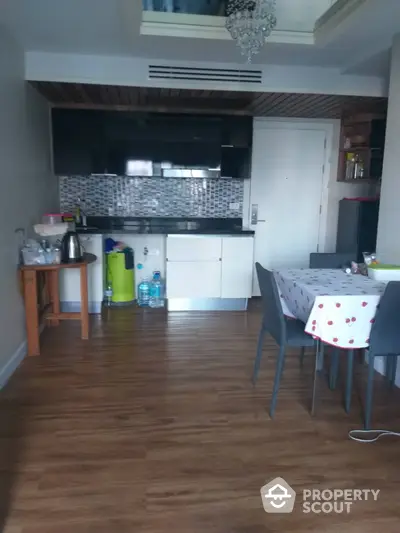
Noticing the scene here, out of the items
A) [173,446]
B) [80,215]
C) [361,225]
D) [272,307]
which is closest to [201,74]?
[80,215]

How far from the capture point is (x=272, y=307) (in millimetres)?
2648

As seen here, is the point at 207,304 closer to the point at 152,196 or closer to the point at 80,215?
the point at 152,196

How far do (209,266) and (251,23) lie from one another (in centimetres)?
254

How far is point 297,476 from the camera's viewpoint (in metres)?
2.06

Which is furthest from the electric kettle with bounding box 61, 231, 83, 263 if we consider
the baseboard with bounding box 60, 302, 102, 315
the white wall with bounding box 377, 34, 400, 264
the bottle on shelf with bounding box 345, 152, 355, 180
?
the bottle on shelf with bounding box 345, 152, 355, 180

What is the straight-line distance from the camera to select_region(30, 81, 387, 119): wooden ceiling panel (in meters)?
3.96

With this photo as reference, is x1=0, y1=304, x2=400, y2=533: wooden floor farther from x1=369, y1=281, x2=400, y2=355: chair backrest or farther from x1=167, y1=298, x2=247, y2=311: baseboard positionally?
x1=167, y1=298, x2=247, y2=311: baseboard

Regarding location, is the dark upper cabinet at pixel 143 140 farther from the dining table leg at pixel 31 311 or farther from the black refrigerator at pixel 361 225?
the dining table leg at pixel 31 311

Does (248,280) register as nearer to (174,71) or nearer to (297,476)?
(174,71)

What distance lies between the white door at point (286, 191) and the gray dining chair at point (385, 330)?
9.36 ft

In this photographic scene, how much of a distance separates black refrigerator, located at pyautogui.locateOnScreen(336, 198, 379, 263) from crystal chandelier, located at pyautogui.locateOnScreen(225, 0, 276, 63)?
2.55m

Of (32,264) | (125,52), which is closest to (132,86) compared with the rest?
(125,52)

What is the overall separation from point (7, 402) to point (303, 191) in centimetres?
389

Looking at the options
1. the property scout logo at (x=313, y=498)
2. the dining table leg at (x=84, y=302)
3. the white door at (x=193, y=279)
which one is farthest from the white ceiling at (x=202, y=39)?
the property scout logo at (x=313, y=498)
